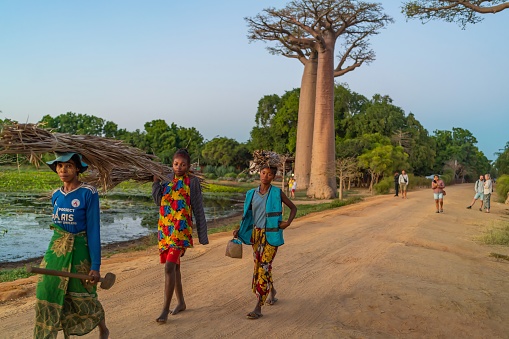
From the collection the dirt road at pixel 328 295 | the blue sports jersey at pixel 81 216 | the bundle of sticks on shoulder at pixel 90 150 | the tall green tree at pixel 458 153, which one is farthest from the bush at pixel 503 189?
the tall green tree at pixel 458 153

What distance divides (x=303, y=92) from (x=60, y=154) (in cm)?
2869

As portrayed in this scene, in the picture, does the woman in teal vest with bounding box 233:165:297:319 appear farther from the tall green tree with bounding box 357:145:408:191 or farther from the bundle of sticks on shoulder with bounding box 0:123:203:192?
the tall green tree with bounding box 357:145:408:191

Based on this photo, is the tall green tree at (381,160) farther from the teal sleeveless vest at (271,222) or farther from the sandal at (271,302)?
the teal sleeveless vest at (271,222)

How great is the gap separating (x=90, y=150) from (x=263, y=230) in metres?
1.74

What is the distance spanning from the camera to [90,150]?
3.78 meters

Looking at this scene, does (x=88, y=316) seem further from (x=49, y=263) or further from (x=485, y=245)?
(x=485, y=245)

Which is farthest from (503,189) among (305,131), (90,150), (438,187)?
(90,150)

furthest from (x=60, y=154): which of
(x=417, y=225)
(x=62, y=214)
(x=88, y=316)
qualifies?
Answer: (x=417, y=225)

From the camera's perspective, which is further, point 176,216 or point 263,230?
point 263,230

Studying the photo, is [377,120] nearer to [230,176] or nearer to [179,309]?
[230,176]

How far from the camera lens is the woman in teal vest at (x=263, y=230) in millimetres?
4396

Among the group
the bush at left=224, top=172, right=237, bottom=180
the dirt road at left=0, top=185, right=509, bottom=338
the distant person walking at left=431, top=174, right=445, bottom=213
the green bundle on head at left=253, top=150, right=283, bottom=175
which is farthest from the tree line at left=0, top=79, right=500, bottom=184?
the green bundle on head at left=253, top=150, right=283, bottom=175

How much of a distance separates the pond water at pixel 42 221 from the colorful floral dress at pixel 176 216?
7.27 meters

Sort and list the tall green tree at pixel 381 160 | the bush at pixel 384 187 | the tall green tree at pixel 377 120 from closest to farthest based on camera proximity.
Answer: the bush at pixel 384 187 < the tall green tree at pixel 381 160 < the tall green tree at pixel 377 120
